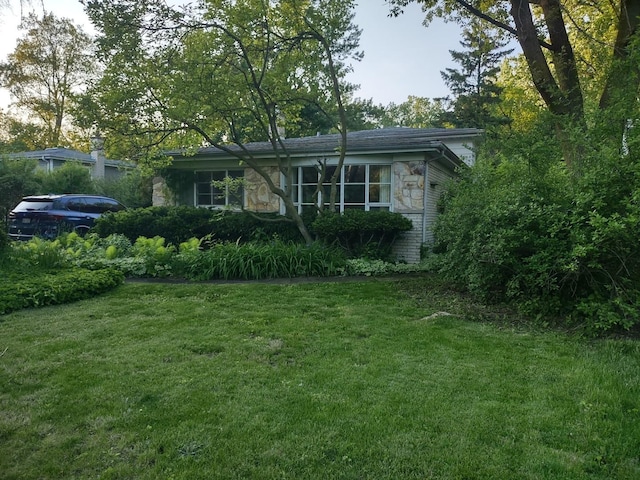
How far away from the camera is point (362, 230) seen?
9.44 m

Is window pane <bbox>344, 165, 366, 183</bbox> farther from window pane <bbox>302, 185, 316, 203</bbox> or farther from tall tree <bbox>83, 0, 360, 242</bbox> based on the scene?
tall tree <bbox>83, 0, 360, 242</bbox>

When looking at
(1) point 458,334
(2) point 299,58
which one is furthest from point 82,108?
(1) point 458,334

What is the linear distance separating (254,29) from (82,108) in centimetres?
371

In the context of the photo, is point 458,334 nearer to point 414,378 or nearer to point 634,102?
point 414,378

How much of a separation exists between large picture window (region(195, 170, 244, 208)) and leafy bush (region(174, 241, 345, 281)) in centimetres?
452

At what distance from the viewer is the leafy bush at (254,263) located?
759 centimetres

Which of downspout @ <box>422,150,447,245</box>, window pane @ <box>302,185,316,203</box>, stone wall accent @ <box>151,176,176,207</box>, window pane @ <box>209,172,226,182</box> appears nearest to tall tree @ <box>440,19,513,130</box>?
downspout @ <box>422,150,447,245</box>

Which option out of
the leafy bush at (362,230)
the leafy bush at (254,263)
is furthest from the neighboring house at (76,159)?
the leafy bush at (254,263)

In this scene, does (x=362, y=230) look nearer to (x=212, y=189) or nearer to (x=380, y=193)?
(x=380, y=193)

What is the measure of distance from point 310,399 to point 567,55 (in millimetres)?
7610

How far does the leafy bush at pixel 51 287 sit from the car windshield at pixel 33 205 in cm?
624

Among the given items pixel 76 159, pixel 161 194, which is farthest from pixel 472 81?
pixel 76 159

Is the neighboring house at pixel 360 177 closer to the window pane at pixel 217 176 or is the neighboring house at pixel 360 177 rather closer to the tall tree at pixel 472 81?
the window pane at pixel 217 176

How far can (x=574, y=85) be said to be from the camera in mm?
7391
